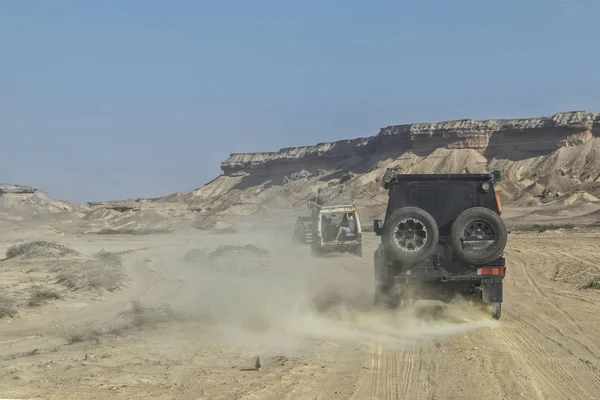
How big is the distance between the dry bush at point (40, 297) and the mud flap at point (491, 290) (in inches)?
392

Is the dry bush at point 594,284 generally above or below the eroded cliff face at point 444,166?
below

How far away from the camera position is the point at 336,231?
26.6m

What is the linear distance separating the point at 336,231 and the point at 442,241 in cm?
1484

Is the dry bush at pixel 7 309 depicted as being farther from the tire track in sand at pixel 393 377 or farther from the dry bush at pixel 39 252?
the dry bush at pixel 39 252

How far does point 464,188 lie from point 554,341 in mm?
3081

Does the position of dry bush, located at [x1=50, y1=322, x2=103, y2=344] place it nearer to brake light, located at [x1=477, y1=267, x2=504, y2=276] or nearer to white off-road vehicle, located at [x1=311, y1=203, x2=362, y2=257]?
brake light, located at [x1=477, y1=267, x2=504, y2=276]

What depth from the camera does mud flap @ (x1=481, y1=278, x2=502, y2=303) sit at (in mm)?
11610

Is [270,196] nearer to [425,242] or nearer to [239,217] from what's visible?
[239,217]

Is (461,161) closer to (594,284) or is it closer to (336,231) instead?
(336,231)

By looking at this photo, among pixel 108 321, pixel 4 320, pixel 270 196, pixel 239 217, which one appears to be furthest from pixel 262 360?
pixel 270 196

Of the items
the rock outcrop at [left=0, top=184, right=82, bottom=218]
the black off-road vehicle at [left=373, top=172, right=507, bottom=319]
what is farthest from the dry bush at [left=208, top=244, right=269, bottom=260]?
the rock outcrop at [left=0, top=184, right=82, bottom=218]

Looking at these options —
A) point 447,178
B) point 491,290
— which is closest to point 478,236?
point 491,290

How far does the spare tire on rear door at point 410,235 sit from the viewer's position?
11422mm

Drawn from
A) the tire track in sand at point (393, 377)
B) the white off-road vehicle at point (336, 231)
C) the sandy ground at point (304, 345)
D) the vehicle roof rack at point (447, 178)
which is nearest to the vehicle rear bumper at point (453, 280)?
the sandy ground at point (304, 345)
